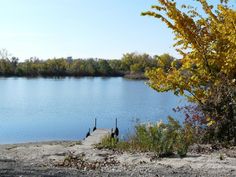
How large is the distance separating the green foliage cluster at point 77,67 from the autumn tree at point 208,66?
95590mm

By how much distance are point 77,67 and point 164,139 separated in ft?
364

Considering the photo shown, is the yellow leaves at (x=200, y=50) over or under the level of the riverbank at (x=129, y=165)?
over

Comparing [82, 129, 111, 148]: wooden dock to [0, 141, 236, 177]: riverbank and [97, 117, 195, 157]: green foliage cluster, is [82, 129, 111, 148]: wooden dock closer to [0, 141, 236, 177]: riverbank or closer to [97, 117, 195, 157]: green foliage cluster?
[0, 141, 236, 177]: riverbank

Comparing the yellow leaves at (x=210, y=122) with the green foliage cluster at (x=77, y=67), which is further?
the green foliage cluster at (x=77, y=67)

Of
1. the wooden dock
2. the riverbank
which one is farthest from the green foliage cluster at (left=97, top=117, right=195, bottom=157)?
the wooden dock

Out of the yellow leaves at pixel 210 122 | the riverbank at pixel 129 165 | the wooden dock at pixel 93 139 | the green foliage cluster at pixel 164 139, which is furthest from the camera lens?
the wooden dock at pixel 93 139

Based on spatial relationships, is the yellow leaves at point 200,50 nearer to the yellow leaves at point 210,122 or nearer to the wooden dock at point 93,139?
the yellow leaves at point 210,122

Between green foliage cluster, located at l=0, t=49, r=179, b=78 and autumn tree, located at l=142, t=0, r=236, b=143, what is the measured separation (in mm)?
95590

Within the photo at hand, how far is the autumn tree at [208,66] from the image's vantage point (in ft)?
37.3

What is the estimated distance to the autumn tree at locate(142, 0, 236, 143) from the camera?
11.4 meters

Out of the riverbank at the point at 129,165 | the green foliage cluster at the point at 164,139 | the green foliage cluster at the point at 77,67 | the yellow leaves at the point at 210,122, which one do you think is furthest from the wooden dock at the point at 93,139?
the green foliage cluster at the point at 77,67

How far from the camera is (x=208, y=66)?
40.2 ft

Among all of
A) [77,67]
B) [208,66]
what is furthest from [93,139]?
[77,67]

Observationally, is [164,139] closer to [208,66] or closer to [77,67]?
[208,66]
